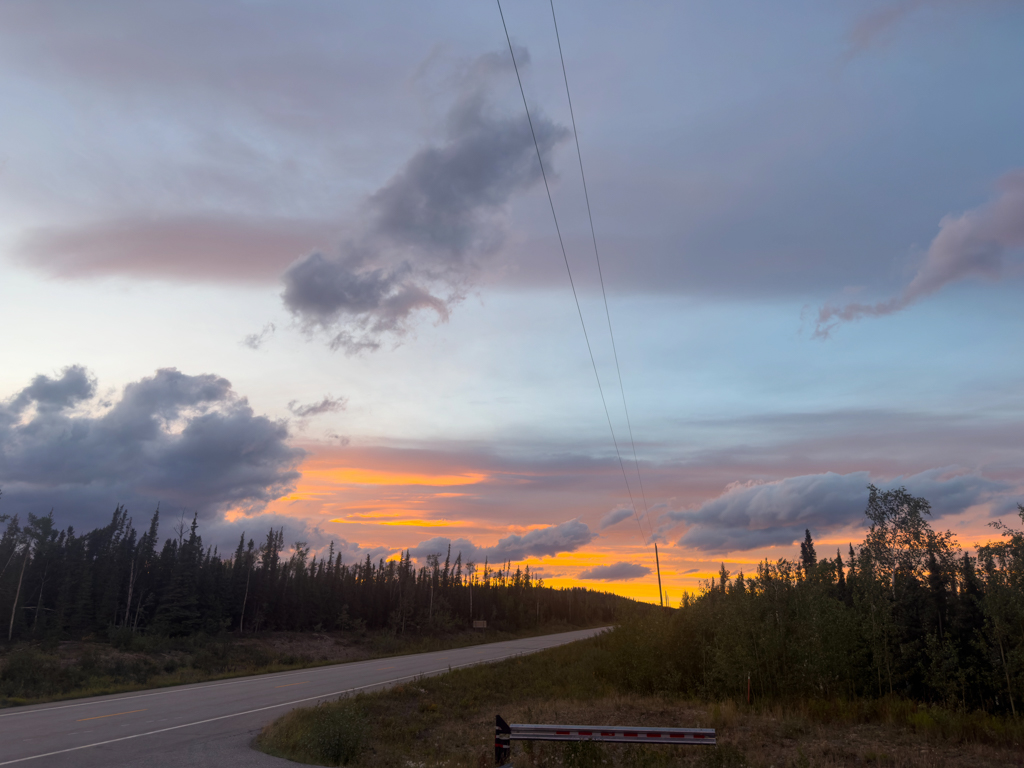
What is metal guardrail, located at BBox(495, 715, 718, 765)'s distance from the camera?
10.7m

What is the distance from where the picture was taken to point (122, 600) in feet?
261

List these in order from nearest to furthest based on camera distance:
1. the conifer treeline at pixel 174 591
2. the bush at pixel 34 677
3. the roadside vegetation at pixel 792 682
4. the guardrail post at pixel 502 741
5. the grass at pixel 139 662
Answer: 1. the guardrail post at pixel 502 741
2. the roadside vegetation at pixel 792 682
3. the bush at pixel 34 677
4. the grass at pixel 139 662
5. the conifer treeline at pixel 174 591

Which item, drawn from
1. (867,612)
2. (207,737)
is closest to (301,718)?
(207,737)

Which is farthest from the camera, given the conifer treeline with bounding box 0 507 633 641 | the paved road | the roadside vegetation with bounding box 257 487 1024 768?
the conifer treeline with bounding box 0 507 633 641

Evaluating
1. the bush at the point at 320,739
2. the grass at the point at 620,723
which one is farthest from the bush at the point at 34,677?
the bush at the point at 320,739

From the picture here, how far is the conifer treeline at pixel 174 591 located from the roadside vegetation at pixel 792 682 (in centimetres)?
1645

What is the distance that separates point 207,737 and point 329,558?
119 meters

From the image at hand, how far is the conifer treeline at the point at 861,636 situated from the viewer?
27.5 meters

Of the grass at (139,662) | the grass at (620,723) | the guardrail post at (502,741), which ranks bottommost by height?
the grass at (139,662)

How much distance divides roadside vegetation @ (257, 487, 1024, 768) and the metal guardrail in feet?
13.9

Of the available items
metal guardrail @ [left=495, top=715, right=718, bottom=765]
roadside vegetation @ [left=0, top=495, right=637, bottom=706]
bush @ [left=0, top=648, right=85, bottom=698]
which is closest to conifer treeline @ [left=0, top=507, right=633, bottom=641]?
roadside vegetation @ [left=0, top=495, right=637, bottom=706]

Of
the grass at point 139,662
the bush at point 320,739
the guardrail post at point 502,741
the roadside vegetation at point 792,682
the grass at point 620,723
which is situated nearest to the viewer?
the guardrail post at point 502,741

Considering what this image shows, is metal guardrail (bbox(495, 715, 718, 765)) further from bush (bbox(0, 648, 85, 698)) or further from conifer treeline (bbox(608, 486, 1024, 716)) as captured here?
bush (bbox(0, 648, 85, 698))

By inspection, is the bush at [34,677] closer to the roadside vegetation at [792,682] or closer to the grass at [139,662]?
the grass at [139,662]
